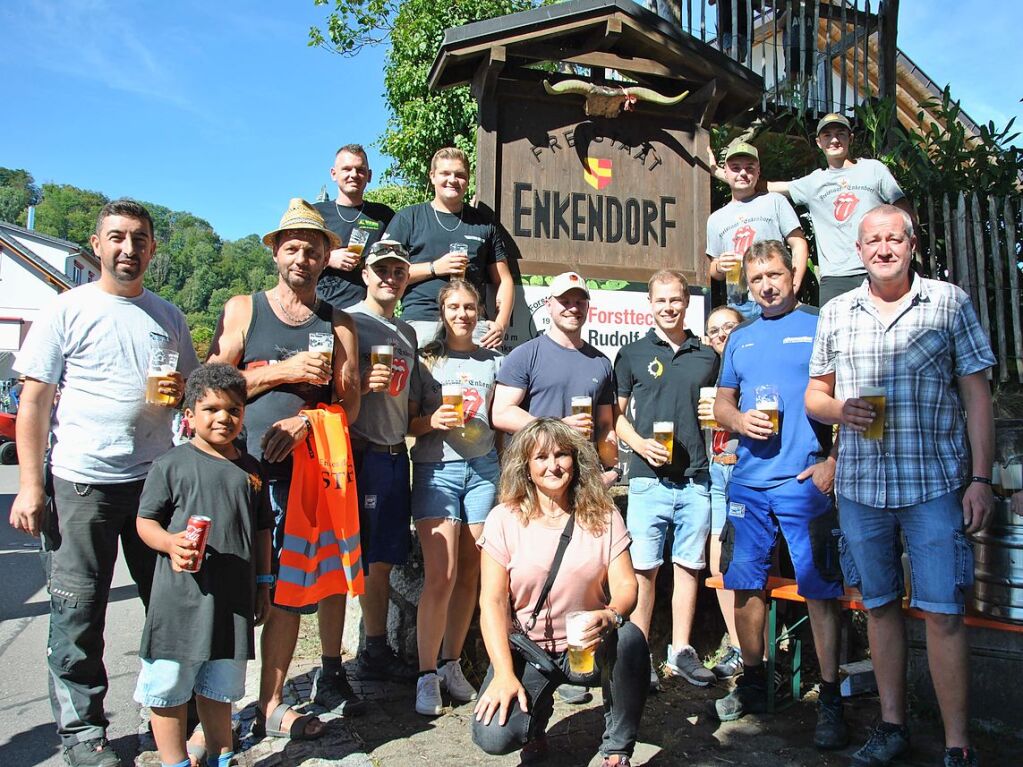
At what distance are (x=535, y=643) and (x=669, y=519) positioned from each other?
1.47 metres

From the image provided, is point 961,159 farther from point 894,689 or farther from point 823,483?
point 894,689

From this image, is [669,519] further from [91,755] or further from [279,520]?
[91,755]

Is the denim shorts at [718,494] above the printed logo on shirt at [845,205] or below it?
below

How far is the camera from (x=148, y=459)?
357 centimetres

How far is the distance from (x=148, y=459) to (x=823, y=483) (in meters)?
3.08

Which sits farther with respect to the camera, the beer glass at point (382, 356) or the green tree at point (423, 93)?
the green tree at point (423, 93)

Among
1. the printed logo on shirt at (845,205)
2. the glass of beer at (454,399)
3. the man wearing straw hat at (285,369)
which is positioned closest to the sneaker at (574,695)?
the man wearing straw hat at (285,369)

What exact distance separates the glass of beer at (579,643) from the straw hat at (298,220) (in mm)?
2107

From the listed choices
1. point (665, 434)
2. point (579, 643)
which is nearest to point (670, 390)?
point (665, 434)

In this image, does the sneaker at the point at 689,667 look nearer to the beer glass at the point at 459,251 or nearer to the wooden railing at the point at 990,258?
the beer glass at the point at 459,251

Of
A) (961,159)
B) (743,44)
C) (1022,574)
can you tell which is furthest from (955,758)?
(743,44)

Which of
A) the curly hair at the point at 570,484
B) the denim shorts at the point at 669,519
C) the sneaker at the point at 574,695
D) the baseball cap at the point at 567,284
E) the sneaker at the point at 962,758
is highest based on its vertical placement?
the baseball cap at the point at 567,284

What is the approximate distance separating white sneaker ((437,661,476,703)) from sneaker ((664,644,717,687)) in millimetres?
1177

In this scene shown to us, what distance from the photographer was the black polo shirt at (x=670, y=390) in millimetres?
4543
